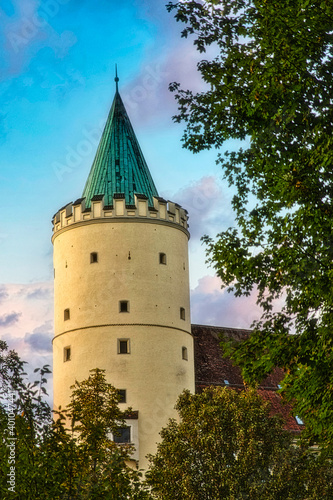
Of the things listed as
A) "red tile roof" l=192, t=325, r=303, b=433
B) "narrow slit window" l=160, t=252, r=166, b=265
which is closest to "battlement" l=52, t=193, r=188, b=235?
"narrow slit window" l=160, t=252, r=166, b=265

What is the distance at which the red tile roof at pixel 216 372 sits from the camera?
179ft

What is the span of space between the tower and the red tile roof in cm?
362

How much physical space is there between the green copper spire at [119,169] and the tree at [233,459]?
768 inches

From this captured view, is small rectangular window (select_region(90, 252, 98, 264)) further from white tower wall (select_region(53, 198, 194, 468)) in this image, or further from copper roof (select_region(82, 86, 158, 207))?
copper roof (select_region(82, 86, 158, 207))

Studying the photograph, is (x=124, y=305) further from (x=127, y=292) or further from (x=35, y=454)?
(x=35, y=454)

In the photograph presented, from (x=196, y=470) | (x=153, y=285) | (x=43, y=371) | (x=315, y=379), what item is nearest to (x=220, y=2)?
(x=315, y=379)

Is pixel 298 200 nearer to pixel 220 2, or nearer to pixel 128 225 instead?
pixel 220 2

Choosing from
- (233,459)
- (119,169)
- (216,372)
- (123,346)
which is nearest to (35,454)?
(233,459)

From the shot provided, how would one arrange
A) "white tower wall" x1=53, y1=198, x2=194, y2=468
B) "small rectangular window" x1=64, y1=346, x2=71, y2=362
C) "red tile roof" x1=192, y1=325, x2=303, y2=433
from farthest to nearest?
1. "red tile roof" x1=192, y1=325, x2=303, y2=433
2. "small rectangular window" x1=64, y1=346, x2=71, y2=362
3. "white tower wall" x1=53, y1=198, x2=194, y2=468

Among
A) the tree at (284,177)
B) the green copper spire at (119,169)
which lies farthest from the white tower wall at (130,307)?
the tree at (284,177)

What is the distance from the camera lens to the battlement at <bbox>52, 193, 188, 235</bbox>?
168ft

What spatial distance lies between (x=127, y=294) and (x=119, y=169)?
795cm

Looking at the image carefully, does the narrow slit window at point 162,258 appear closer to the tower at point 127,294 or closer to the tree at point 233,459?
the tower at point 127,294

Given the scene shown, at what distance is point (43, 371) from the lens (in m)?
14.1
